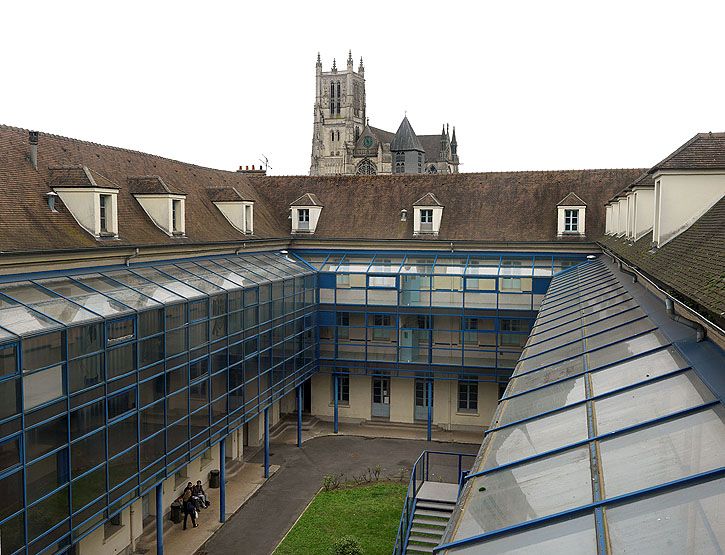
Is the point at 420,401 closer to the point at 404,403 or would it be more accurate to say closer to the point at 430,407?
the point at 404,403

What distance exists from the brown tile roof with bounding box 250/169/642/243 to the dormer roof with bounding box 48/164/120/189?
53.1ft

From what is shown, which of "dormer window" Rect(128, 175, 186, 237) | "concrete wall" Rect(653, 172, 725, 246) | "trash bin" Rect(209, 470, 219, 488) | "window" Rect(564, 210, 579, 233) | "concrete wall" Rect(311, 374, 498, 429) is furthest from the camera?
"window" Rect(564, 210, 579, 233)

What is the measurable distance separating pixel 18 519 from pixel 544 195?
3033 cm

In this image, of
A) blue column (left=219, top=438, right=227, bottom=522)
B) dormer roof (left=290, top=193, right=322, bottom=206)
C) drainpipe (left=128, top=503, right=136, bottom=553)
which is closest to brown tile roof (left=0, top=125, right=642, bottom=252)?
dormer roof (left=290, top=193, right=322, bottom=206)

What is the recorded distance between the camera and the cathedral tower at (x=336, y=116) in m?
118

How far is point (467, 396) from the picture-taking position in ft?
106

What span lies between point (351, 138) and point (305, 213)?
277 feet

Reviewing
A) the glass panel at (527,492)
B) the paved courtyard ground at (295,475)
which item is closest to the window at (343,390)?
the paved courtyard ground at (295,475)

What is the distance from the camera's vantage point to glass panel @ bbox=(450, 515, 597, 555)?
5.14 meters

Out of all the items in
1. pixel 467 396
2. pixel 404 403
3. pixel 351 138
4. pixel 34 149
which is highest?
pixel 351 138

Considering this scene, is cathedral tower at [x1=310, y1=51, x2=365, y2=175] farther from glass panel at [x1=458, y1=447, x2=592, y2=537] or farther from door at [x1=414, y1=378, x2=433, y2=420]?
glass panel at [x1=458, y1=447, x2=592, y2=537]

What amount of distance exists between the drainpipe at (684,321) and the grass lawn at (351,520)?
1191cm

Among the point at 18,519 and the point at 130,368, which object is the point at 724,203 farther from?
the point at 18,519

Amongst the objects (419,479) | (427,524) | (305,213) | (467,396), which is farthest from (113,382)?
(305,213)
